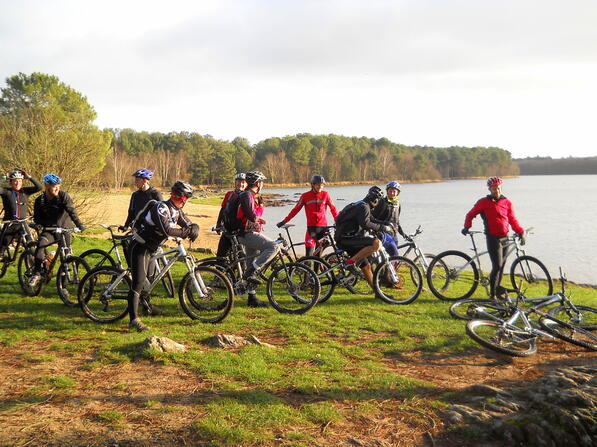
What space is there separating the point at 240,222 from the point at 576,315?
218 inches

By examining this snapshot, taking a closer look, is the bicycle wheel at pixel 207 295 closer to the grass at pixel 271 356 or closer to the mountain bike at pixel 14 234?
the grass at pixel 271 356

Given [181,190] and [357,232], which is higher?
[181,190]

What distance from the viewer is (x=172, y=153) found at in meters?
102

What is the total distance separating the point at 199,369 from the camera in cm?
469

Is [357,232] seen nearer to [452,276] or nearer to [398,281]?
[398,281]

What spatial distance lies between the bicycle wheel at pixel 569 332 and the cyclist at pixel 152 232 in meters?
5.11

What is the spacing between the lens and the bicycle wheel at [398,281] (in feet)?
25.8

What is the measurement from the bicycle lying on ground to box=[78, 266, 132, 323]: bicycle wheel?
4.85 m

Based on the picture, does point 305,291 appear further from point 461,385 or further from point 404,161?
point 404,161

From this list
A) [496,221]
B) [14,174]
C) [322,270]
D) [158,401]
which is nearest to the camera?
[158,401]

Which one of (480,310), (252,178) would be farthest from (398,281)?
(252,178)

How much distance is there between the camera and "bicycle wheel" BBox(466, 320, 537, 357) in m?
5.34

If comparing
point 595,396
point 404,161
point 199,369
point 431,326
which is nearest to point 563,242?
point 431,326

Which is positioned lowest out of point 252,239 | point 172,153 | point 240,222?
point 252,239
